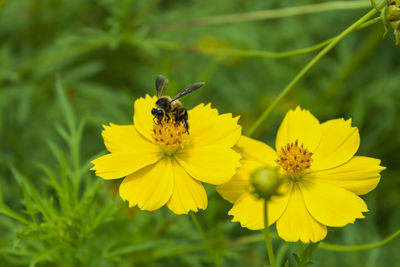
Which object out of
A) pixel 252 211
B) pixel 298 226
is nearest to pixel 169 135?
pixel 252 211

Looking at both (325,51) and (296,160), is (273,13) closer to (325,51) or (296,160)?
(325,51)

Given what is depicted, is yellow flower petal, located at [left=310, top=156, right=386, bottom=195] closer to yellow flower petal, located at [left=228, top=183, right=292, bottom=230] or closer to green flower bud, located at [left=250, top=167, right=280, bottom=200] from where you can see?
yellow flower petal, located at [left=228, top=183, right=292, bottom=230]

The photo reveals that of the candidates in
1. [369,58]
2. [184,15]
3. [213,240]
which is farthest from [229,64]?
[213,240]

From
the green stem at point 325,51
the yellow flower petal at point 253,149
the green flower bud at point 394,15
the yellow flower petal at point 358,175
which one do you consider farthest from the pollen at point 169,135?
the green flower bud at point 394,15

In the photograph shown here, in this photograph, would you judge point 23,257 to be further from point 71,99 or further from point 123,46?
point 123,46

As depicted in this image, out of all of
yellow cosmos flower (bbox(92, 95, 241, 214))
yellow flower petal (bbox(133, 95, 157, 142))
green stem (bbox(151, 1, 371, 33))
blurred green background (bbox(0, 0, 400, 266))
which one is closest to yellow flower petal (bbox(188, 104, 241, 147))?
yellow cosmos flower (bbox(92, 95, 241, 214))

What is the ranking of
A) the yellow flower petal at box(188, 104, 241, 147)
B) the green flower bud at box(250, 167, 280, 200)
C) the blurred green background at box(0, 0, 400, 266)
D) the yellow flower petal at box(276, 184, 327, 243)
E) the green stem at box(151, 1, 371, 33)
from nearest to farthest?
the green flower bud at box(250, 167, 280, 200)
the yellow flower petal at box(276, 184, 327, 243)
the yellow flower petal at box(188, 104, 241, 147)
the green stem at box(151, 1, 371, 33)
the blurred green background at box(0, 0, 400, 266)
